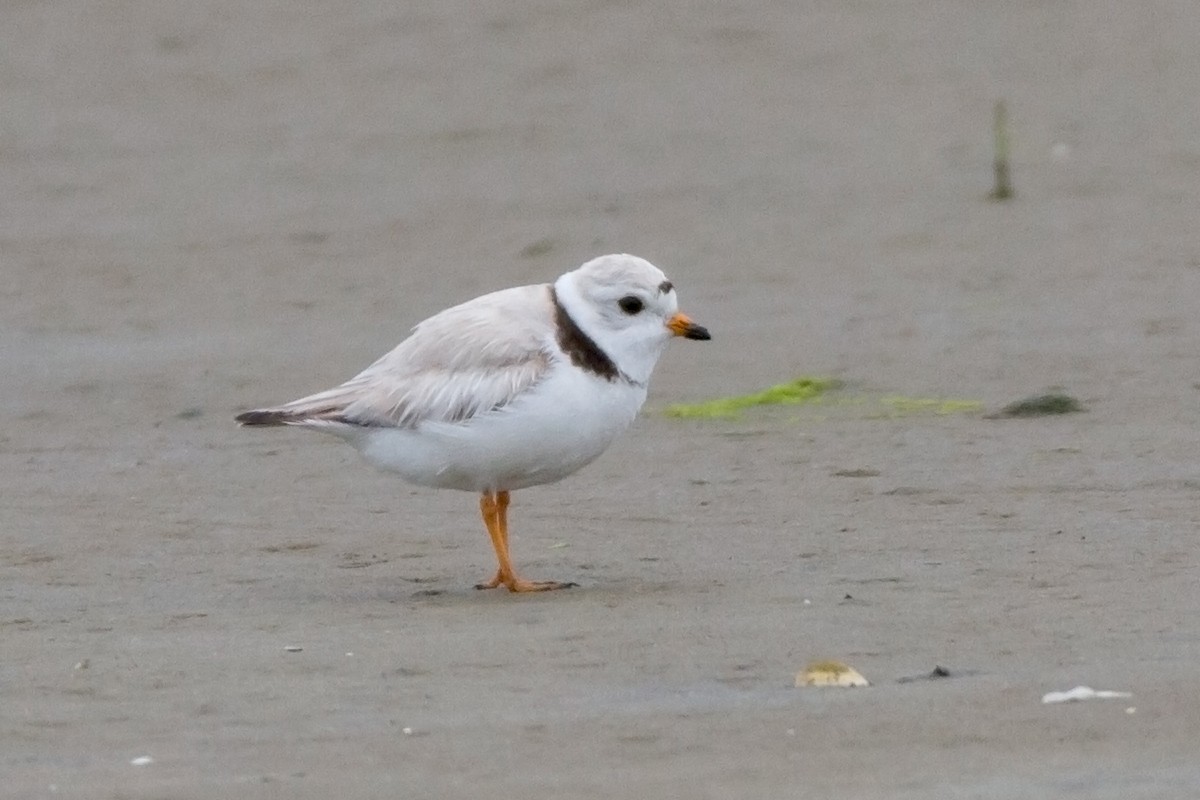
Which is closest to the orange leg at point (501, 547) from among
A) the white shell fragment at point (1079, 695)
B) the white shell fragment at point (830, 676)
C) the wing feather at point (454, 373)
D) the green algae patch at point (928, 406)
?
the wing feather at point (454, 373)

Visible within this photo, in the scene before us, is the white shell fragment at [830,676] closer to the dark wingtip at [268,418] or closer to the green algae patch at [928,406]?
the dark wingtip at [268,418]

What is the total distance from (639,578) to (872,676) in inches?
64.0

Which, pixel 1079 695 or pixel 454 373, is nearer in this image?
pixel 1079 695

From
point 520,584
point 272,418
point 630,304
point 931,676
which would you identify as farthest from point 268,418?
point 931,676

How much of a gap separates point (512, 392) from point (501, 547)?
0.52 metres

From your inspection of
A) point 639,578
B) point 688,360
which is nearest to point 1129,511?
point 639,578

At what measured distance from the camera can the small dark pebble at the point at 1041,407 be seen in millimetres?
10094

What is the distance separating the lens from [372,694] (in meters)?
6.20

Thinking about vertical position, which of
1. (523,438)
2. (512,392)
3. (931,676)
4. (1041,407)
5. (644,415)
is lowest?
(644,415)

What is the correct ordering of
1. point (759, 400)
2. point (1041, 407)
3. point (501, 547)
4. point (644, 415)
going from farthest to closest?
point (644, 415)
point (759, 400)
point (1041, 407)
point (501, 547)

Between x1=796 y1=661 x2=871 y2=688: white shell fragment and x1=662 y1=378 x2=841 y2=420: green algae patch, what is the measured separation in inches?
174

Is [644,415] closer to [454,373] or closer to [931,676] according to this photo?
[454,373]

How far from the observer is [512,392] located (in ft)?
25.0

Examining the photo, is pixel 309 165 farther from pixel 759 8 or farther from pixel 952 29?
pixel 952 29
